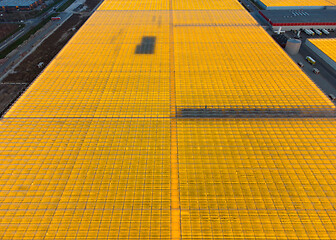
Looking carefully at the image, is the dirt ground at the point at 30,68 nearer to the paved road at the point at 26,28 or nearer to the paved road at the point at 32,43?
the paved road at the point at 32,43

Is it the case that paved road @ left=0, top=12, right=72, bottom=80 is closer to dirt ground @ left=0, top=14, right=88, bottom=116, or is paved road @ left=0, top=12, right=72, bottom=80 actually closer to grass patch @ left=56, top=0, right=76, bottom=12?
dirt ground @ left=0, top=14, right=88, bottom=116

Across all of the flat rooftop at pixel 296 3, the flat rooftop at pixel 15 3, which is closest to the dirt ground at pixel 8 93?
the flat rooftop at pixel 15 3

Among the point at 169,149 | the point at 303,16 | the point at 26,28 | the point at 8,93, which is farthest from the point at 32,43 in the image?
the point at 303,16

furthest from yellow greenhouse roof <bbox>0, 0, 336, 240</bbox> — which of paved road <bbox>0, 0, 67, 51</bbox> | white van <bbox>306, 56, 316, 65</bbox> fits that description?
paved road <bbox>0, 0, 67, 51</bbox>

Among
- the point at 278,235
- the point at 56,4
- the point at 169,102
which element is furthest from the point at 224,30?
the point at 56,4

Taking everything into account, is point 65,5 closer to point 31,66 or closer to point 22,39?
point 22,39
